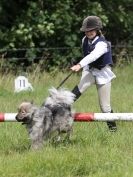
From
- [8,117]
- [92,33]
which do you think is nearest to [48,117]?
[8,117]

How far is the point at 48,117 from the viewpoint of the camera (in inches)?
305

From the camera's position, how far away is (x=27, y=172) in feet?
22.0

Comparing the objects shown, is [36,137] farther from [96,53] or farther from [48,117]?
[96,53]

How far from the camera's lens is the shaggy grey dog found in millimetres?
7637

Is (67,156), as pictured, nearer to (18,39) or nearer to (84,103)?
(84,103)

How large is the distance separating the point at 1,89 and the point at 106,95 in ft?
16.9

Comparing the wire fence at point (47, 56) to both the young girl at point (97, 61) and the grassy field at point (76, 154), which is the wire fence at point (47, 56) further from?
the young girl at point (97, 61)

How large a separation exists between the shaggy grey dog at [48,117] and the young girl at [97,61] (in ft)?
2.23

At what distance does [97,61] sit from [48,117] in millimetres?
1342

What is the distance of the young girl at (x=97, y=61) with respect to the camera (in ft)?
27.7

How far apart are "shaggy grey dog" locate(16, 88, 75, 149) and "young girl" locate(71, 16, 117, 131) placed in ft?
2.23

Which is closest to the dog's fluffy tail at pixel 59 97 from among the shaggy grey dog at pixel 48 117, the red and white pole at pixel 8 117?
the shaggy grey dog at pixel 48 117

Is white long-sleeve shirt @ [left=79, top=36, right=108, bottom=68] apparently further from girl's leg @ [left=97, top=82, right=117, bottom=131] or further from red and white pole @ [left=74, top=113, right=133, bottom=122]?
red and white pole @ [left=74, top=113, right=133, bottom=122]

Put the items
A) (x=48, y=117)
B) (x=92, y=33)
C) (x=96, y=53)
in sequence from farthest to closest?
1. (x=92, y=33)
2. (x=96, y=53)
3. (x=48, y=117)
